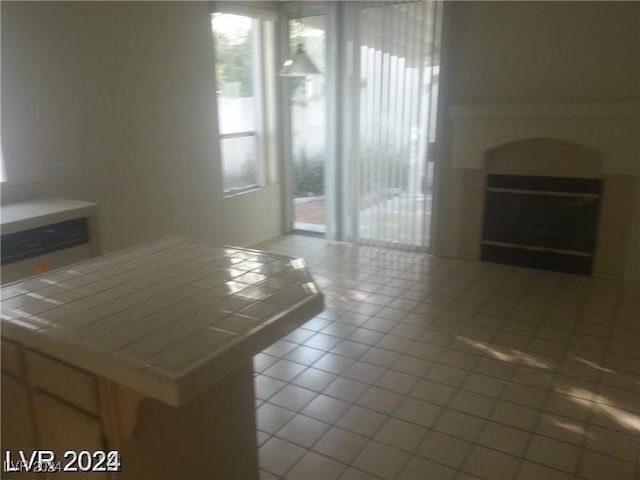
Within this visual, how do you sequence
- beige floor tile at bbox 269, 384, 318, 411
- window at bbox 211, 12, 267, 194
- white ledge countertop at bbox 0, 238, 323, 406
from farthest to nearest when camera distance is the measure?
window at bbox 211, 12, 267, 194, beige floor tile at bbox 269, 384, 318, 411, white ledge countertop at bbox 0, 238, 323, 406

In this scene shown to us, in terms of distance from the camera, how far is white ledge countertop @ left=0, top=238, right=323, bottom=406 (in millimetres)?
1125

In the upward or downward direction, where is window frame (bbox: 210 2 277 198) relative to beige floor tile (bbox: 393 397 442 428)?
upward

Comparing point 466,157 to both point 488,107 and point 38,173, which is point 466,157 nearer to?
point 488,107

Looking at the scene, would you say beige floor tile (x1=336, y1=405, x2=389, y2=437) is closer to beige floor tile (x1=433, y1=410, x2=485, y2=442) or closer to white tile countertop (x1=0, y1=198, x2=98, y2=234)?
beige floor tile (x1=433, y1=410, x2=485, y2=442)

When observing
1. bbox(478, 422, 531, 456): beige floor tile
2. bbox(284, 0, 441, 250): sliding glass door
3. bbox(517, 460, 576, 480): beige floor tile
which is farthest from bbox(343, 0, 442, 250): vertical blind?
bbox(517, 460, 576, 480): beige floor tile

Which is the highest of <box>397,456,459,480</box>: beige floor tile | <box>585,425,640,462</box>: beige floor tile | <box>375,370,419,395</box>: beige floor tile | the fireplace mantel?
the fireplace mantel

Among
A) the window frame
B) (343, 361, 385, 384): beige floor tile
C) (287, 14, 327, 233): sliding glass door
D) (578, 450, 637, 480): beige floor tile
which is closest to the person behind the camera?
(578, 450, 637, 480): beige floor tile

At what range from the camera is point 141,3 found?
370 centimetres

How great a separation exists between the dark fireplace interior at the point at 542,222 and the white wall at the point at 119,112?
8.28 feet

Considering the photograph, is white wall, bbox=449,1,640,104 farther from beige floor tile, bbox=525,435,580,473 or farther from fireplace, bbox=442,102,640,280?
beige floor tile, bbox=525,435,580,473

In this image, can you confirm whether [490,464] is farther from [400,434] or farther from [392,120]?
[392,120]

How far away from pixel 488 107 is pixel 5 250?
3676 millimetres

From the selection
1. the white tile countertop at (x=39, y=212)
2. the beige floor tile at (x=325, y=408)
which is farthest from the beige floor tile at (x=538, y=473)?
the white tile countertop at (x=39, y=212)

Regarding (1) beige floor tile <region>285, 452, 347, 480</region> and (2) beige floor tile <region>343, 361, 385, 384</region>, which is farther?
(2) beige floor tile <region>343, 361, 385, 384</region>
